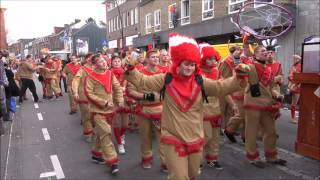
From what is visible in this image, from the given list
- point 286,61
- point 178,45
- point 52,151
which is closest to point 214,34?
point 286,61

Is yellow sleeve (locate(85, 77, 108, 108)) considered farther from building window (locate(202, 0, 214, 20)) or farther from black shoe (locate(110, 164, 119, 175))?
building window (locate(202, 0, 214, 20))

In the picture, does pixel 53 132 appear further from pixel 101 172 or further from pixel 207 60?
pixel 207 60

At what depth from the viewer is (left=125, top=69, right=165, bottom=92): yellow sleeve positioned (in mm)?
4336

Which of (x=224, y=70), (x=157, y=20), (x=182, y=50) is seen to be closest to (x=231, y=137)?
(x=224, y=70)

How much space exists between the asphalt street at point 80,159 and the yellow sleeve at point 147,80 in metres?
1.97

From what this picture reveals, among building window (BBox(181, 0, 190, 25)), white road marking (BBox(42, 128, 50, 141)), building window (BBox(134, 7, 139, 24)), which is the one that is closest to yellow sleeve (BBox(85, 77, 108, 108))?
white road marking (BBox(42, 128, 50, 141))

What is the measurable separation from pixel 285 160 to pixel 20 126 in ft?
23.5

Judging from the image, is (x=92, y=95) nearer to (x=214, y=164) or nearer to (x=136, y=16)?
(x=214, y=164)

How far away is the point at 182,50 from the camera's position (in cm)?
409

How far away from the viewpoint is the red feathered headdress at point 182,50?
13.4 ft

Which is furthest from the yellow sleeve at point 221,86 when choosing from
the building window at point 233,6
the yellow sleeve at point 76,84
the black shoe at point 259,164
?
the building window at point 233,6

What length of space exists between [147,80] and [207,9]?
66.7ft

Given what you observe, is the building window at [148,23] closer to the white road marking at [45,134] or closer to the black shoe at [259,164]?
the white road marking at [45,134]

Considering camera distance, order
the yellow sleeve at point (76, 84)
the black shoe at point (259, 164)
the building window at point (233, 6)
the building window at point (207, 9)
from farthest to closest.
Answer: the building window at point (207, 9)
the building window at point (233, 6)
the yellow sleeve at point (76, 84)
the black shoe at point (259, 164)
